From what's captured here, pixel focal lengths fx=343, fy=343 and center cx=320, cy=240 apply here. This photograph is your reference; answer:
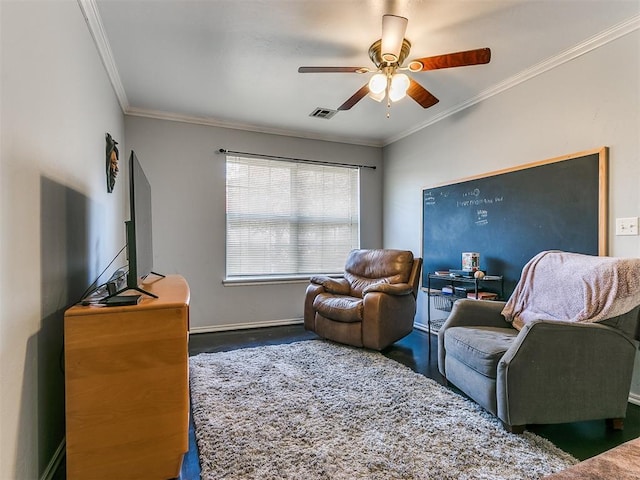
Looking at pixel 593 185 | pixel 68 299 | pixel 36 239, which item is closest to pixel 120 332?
pixel 36 239

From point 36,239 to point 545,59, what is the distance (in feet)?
11.0

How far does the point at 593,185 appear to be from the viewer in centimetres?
239

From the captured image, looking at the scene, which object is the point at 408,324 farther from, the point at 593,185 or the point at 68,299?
the point at 68,299

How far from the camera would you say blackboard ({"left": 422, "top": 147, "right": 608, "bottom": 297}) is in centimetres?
240

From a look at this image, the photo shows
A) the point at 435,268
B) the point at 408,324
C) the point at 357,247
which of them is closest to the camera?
the point at 408,324

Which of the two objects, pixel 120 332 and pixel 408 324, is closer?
pixel 120 332

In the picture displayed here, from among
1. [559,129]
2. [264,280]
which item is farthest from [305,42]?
[264,280]

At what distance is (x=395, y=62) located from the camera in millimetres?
2180

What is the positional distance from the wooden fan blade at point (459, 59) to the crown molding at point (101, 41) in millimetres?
1922

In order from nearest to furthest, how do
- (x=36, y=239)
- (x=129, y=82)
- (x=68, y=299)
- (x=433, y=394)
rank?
(x=36, y=239)
(x=68, y=299)
(x=433, y=394)
(x=129, y=82)

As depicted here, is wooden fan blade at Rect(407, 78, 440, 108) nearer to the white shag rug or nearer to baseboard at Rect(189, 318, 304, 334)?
the white shag rug

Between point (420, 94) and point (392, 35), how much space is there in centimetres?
65

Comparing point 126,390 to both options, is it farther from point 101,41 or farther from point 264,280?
point 264,280

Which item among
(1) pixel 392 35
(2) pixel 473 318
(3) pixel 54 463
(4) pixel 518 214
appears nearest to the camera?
(3) pixel 54 463
